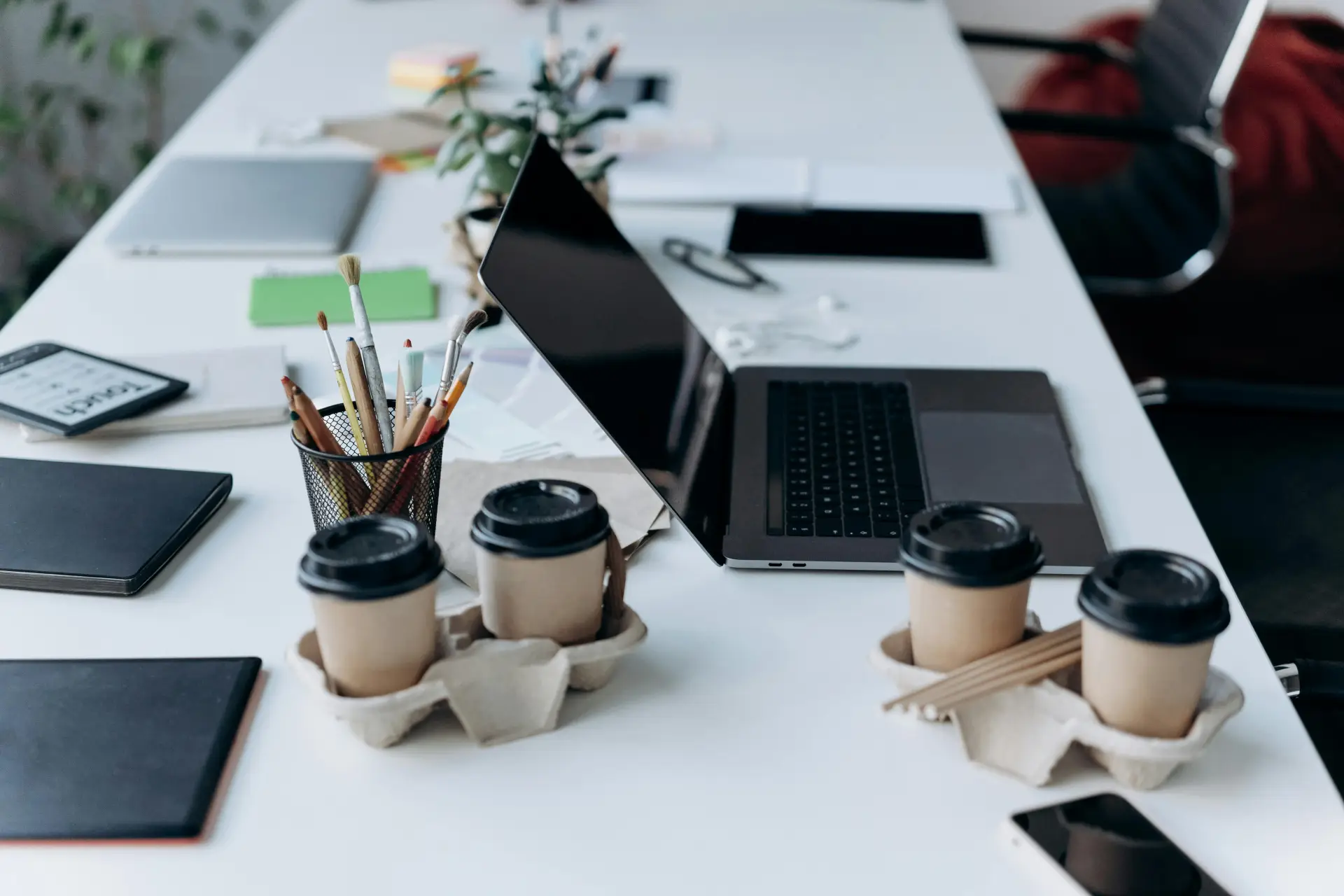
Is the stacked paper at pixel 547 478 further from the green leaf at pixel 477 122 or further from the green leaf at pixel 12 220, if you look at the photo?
the green leaf at pixel 12 220

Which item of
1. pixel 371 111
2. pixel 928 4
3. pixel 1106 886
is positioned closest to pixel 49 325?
pixel 371 111

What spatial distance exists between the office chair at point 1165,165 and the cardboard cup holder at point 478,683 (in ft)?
4.93

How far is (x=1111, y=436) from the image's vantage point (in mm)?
1103

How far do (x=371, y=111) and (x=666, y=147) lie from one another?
453 millimetres

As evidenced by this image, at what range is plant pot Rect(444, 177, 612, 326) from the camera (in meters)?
1.29

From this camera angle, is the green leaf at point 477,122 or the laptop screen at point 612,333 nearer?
the laptop screen at point 612,333

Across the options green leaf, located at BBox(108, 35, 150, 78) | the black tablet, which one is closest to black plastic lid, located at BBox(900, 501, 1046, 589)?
the black tablet

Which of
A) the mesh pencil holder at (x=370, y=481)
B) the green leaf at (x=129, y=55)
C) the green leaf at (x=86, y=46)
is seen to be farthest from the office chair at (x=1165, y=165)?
the green leaf at (x=86, y=46)

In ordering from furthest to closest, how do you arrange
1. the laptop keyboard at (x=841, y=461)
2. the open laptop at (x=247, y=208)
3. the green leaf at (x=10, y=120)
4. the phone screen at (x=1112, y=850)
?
Answer: the green leaf at (x=10, y=120)
the open laptop at (x=247, y=208)
the laptop keyboard at (x=841, y=461)
the phone screen at (x=1112, y=850)

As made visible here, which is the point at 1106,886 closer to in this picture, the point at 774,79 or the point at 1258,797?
the point at 1258,797

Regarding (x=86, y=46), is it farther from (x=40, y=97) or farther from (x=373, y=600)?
(x=373, y=600)

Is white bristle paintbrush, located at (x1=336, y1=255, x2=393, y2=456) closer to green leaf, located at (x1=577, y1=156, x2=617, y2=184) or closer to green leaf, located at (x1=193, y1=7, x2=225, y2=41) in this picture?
green leaf, located at (x1=577, y1=156, x2=617, y2=184)

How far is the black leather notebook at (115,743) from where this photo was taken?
0.68 m

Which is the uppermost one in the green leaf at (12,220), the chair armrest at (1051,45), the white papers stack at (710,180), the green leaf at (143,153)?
the white papers stack at (710,180)
